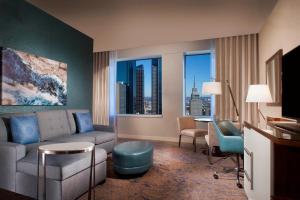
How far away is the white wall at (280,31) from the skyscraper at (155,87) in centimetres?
279

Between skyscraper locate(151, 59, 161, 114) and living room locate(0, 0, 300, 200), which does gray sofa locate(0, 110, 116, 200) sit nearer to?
living room locate(0, 0, 300, 200)

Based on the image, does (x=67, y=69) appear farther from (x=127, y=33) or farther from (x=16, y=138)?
(x=16, y=138)

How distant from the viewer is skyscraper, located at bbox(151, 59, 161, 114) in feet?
19.2

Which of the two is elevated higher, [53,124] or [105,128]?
[53,124]

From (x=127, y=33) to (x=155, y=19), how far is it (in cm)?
100

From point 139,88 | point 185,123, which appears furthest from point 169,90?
point 139,88

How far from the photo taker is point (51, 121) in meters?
3.17

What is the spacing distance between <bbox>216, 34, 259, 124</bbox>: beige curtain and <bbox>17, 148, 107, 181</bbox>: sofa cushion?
353cm

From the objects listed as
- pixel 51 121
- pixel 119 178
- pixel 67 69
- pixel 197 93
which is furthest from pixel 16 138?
pixel 197 93

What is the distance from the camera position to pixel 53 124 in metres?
3.20

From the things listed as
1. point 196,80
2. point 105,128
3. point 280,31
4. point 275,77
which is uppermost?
point 280,31

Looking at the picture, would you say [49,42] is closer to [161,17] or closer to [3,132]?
[3,132]

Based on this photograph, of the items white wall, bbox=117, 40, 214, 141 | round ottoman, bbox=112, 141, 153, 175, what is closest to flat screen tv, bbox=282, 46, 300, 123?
round ottoman, bbox=112, 141, 153, 175

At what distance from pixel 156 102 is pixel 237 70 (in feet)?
8.11
